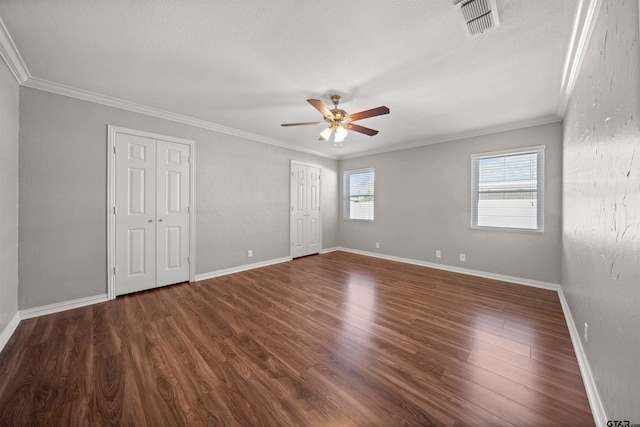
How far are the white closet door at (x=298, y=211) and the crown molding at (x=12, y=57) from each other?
3677 mm

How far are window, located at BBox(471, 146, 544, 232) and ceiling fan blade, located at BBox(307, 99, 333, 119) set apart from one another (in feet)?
9.66

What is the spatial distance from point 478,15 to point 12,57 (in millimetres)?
3846

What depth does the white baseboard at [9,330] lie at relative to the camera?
Result: 2.02 meters

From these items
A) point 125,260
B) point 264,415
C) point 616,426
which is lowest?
point 264,415

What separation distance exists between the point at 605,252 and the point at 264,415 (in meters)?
2.13

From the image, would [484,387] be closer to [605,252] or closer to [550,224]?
[605,252]

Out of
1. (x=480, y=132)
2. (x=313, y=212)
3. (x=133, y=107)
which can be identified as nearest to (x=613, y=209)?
(x=480, y=132)

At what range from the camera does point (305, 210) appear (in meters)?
5.49

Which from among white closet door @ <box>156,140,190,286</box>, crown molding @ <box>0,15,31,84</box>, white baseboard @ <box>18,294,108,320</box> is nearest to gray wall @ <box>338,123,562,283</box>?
white closet door @ <box>156,140,190,286</box>

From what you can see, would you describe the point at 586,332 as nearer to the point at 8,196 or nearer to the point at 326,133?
the point at 326,133

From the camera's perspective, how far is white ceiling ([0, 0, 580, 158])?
1.63m

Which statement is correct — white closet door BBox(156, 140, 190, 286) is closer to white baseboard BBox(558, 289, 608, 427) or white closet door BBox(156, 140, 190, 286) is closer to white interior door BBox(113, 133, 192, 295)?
white interior door BBox(113, 133, 192, 295)

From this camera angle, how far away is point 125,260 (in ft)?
10.3

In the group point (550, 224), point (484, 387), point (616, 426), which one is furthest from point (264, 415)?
point (550, 224)
